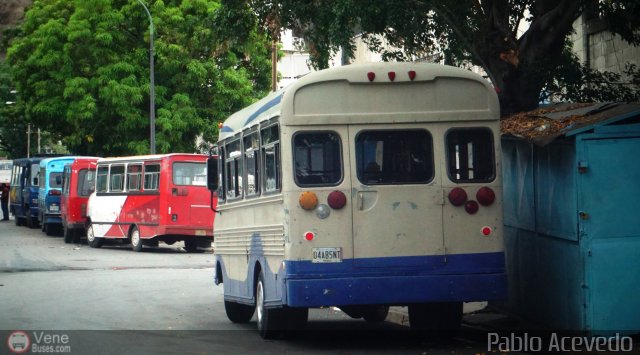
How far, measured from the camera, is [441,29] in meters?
19.2

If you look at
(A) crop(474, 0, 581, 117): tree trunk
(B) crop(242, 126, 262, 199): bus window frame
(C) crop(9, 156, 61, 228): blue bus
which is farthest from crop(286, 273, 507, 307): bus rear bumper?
(C) crop(9, 156, 61, 228): blue bus

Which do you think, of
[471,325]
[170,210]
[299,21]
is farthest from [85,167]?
[471,325]

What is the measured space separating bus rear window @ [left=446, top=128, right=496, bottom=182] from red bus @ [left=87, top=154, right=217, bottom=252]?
67.8ft

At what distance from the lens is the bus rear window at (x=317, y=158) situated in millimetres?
12711

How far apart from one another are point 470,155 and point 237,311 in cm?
503

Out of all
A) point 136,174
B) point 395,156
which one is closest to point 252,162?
point 395,156

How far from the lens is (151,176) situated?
3434 centimetres

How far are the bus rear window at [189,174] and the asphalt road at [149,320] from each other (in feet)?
15.8

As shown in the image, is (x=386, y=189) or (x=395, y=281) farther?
(x=386, y=189)

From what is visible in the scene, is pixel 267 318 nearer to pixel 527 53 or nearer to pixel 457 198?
pixel 457 198

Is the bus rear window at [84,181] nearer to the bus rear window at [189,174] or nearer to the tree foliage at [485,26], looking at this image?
the bus rear window at [189,174]

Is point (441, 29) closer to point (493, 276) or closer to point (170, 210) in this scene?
point (493, 276)

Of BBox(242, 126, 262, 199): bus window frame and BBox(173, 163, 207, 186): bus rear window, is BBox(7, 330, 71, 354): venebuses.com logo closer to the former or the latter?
BBox(242, 126, 262, 199): bus window frame

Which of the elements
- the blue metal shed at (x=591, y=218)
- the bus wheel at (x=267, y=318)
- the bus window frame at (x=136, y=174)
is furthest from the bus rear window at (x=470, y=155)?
the bus window frame at (x=136, y=174)
